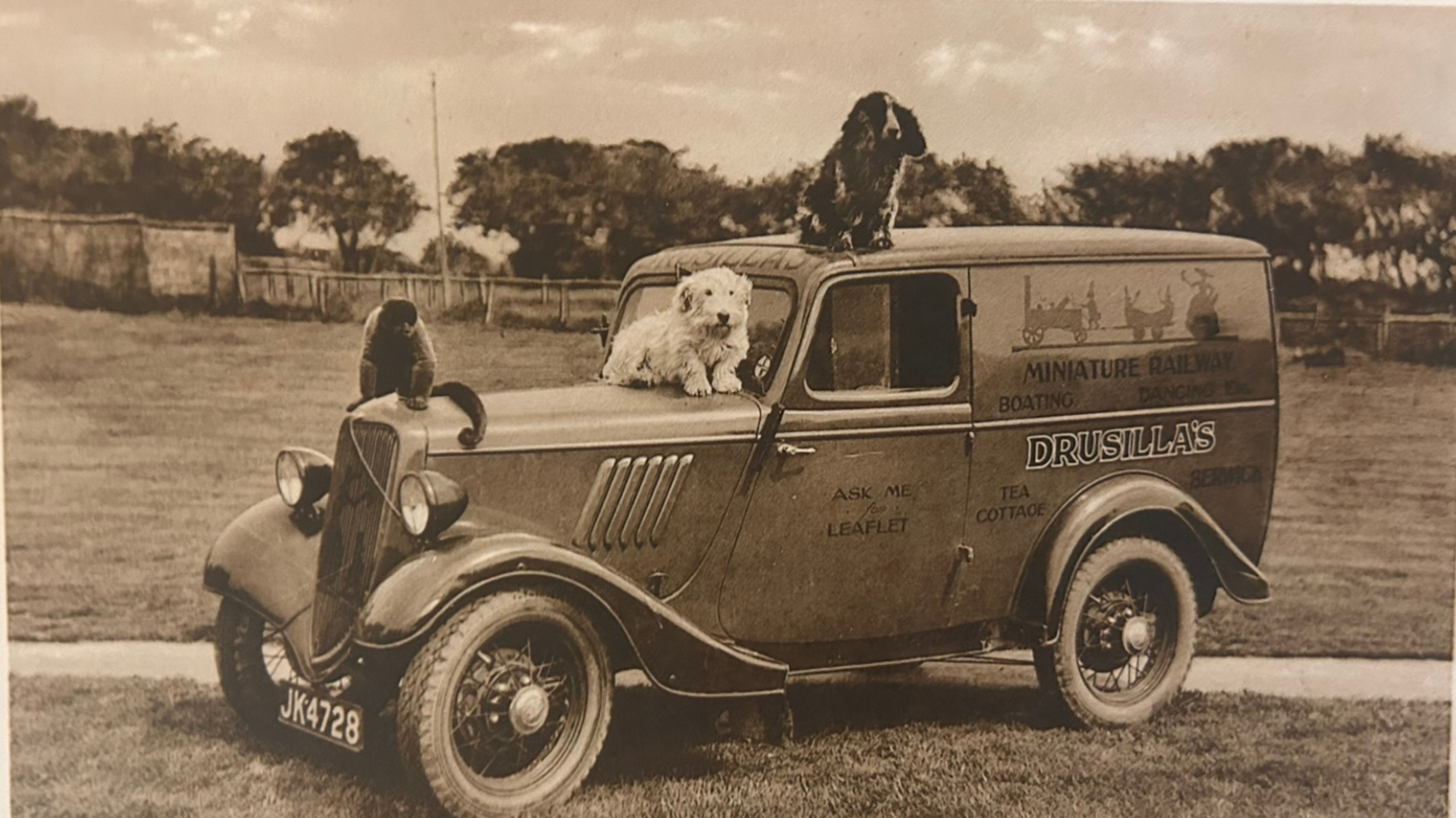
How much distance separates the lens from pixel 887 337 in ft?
11.2

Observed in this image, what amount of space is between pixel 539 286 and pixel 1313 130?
2564mm

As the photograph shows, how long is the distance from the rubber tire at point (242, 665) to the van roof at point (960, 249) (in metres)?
1.49

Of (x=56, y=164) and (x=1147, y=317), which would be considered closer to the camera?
(x=56, y=164)

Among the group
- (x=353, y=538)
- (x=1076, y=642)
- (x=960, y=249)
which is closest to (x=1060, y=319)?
(x=960, y=249)

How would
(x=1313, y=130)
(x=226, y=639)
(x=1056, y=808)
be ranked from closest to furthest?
1. (x=226, y=639)
2. (x=1056, y=808)
3. (x=1313, y=130)

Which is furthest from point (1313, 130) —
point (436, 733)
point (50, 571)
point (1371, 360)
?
point (50, 571)

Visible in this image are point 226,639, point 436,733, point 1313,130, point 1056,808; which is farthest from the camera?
point 1313,130

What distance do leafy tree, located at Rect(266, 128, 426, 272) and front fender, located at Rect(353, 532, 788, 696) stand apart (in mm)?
1042

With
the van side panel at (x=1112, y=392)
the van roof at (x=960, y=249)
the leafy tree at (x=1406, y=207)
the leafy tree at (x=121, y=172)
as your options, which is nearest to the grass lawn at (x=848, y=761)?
the van side panel at (x=1112, y=392)

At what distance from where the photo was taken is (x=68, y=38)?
3436mm

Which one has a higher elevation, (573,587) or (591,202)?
(591,202)

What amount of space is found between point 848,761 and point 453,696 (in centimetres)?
123

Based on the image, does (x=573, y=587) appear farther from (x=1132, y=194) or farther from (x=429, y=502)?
(x=1132, y=194)

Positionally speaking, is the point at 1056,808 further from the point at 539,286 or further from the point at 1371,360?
the point at 539,286
